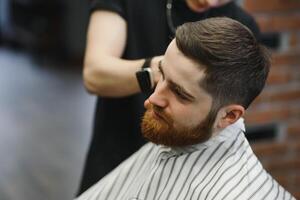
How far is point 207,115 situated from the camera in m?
1.00

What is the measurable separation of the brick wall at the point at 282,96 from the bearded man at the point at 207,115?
47.6 inches

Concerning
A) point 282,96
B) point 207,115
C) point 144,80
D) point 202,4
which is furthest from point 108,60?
point 282,96

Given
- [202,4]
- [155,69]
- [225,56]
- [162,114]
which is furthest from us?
[202,4]

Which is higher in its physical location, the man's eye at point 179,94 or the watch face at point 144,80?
the man's eye at point 179,94

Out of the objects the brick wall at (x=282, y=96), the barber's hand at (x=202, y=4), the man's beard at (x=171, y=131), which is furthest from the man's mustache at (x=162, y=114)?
the brick wall at (x=282, y=96)

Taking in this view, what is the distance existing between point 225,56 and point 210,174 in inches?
10.7

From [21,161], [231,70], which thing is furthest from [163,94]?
[21,161]

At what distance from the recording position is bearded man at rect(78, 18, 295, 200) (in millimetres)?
938

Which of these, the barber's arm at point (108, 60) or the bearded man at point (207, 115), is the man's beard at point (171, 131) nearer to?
the bearded man at point (207, 115)

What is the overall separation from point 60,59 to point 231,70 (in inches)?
212

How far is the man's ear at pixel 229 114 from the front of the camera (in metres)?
1.00

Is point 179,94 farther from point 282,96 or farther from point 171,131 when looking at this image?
point 282,96

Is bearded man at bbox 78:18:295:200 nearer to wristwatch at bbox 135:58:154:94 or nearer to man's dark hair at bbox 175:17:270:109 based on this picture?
man's dark hair at bbox 175:17:270:109

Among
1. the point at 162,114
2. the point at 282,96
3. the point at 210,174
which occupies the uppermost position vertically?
the point at 162,114
